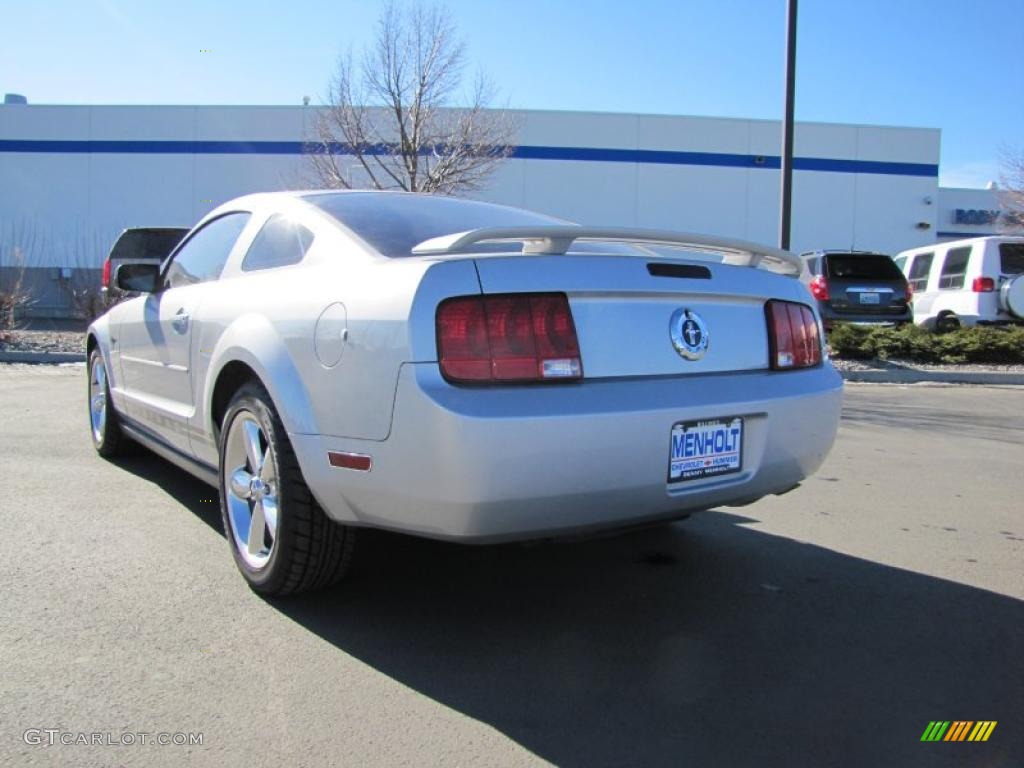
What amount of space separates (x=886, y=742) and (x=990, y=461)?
4.50m

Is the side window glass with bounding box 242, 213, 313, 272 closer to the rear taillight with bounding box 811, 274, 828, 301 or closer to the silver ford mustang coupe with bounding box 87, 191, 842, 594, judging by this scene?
the silver ford mustang coupe with bounding box 87, 191, 842, 594

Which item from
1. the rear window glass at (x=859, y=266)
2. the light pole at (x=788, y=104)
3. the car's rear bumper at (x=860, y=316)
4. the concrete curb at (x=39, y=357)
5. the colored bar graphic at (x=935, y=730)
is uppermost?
the light pole at (x=788, y=104)

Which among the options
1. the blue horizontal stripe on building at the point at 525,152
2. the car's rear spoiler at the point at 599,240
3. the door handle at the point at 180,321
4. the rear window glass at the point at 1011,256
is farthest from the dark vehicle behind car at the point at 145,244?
the blue horizontal stripe on building at the point at 525,152

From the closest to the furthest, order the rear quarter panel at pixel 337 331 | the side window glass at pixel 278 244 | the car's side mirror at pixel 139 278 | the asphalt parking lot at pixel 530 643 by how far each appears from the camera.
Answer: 1. the asphalt parking lot at pixel 530 643
2. the rear quarter panel at pixel 337 331
3. the side window glass at pixel 278 244
4. the car's side mirror at pixel 139 278

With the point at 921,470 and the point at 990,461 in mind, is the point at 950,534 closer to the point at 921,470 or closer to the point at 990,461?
the point at 921,470

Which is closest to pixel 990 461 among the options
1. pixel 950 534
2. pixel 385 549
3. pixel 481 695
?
pixel 950 534

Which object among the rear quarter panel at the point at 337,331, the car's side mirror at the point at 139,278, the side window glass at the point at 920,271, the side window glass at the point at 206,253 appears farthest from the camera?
the side window glass at the point at 920,271

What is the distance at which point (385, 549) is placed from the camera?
12.3 ft

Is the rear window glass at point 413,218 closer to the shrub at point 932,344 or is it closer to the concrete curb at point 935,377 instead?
the concrete curb at point 935,377

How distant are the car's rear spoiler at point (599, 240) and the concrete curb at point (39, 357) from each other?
34.8 feet

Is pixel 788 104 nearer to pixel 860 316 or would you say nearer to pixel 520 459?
→ pixel 860 316

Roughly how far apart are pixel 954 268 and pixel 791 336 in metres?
11.2

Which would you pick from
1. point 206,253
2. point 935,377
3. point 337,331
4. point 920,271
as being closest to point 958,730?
point 337,331

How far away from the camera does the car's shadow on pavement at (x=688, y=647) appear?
2223 mm
